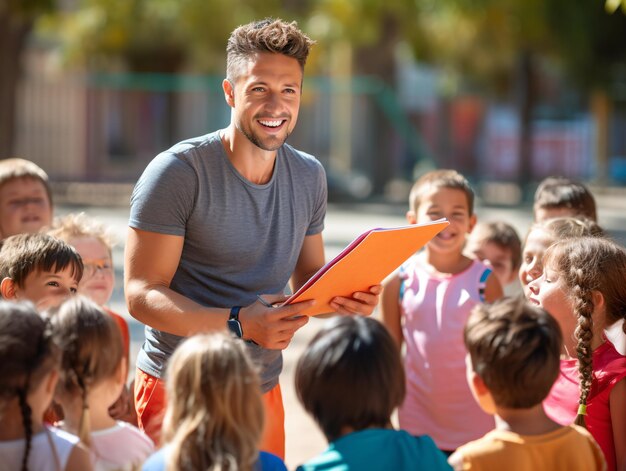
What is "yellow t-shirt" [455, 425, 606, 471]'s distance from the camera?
268cm

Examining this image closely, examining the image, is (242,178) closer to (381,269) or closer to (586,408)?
(381,269)

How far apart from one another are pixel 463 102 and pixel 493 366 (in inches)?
1471

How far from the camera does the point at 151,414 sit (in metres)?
3.52

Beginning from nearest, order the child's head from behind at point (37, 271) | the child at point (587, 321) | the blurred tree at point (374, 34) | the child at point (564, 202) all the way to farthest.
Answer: the child at point (587, 321)
the child's head from behind at point (37, 271)
the child at point (564, 202)
the blurred tree at point (374, 34)

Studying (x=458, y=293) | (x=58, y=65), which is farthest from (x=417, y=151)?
(x=458, y=293)

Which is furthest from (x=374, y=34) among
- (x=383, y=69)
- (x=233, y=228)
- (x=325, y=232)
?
(x=233, y=228)

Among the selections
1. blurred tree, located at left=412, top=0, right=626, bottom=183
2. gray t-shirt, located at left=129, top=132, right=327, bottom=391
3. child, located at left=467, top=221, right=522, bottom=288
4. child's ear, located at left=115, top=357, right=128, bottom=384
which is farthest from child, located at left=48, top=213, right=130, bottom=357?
blurred tree, located at left=412, top=0, right=626, bottom=183

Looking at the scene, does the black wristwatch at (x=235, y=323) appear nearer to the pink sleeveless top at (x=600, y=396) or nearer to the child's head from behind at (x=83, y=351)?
the child's head from behind at (x=83, y=351)

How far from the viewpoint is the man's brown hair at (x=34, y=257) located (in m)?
3.65

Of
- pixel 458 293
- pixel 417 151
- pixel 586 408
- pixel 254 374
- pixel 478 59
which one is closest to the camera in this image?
pixel 254 374

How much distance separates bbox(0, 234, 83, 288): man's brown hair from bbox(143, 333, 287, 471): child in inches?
49.1

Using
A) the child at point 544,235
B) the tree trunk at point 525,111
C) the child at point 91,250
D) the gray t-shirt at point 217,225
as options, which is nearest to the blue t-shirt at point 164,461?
the gray t-shirt at point 217,225

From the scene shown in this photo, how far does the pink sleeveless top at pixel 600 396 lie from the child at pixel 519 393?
0.53 m

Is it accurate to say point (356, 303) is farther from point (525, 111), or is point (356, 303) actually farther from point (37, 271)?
point (525, 111)
